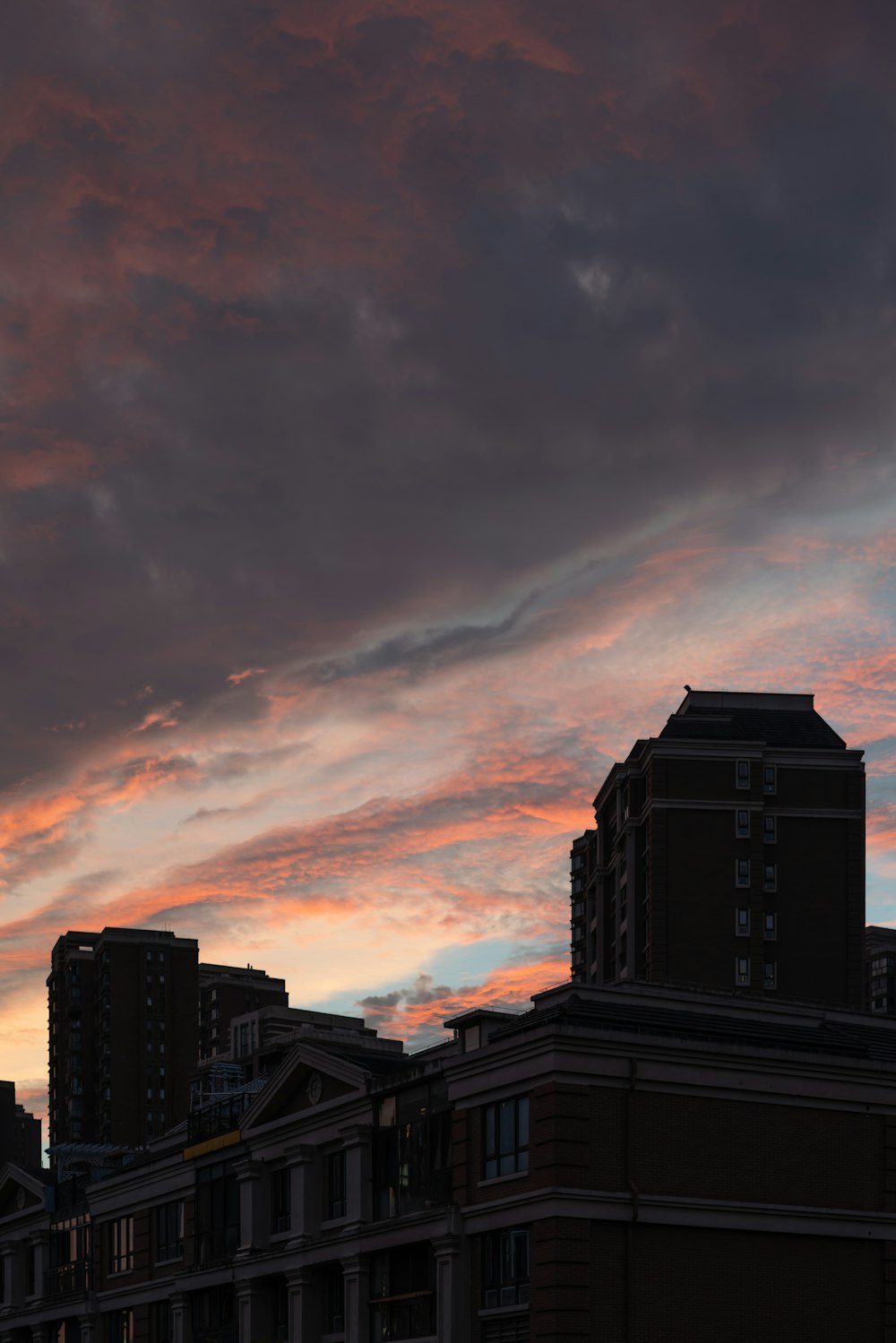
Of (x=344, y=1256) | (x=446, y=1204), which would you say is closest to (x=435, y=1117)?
(x=446, y=1204)

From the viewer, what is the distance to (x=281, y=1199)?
Result: 6334 centimetres

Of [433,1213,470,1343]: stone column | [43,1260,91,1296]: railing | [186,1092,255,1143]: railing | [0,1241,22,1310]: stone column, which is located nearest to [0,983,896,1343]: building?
[433,1213,470,1343]: stone column

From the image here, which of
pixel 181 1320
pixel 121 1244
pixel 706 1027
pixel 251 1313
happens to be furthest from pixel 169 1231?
pixel 706 1027

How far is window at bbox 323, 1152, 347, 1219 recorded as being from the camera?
A: 5984cm

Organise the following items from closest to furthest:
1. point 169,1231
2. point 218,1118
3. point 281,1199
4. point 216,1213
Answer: point 281,1199, point 216,1213, point 218,1118, point 169,1231

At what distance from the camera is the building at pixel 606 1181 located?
48031 mm

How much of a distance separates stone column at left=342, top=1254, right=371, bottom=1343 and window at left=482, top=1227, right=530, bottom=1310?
7.39 m

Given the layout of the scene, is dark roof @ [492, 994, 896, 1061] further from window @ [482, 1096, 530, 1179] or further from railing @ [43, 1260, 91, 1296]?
railing @ [43, 1260, 91, 1296]

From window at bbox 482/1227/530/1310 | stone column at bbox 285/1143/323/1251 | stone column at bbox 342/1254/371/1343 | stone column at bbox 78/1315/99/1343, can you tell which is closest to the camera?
window at bbox 482/1227/530/1310

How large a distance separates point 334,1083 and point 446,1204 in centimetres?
962

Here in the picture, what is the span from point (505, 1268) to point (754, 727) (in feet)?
302

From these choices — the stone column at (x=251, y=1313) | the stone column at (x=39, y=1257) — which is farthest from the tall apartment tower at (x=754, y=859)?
the stone column at (x=251, y=1313)

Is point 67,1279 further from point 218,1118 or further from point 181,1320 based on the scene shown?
point 218,1118

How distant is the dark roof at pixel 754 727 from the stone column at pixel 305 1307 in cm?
7889
